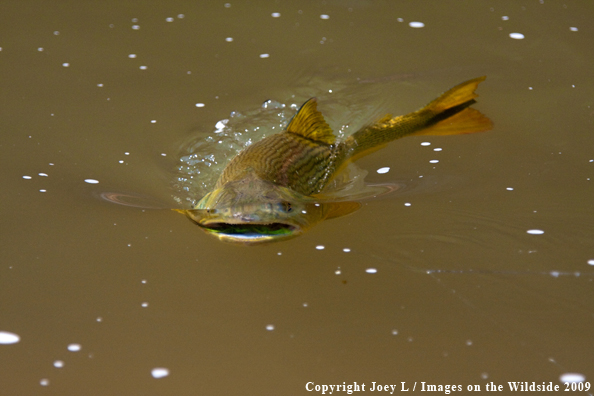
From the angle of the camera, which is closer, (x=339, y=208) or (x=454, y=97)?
(x=339, y=208)

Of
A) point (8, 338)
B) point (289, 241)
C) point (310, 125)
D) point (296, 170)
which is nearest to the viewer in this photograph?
point (8, 338)

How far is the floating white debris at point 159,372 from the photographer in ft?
5.10

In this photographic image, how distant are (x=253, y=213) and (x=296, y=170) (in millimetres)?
499

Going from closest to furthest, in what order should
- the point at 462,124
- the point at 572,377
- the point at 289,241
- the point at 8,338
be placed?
the point at 572,377 < the point at 8,338 < the point at 289,241 < the point at 462,124

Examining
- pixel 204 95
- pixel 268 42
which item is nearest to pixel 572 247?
pixel 204 95

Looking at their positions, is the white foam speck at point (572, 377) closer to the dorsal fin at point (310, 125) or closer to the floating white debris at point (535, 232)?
the floating white debris at point (535, 232)

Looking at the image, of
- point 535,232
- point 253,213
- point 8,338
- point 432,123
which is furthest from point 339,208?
point 8,338

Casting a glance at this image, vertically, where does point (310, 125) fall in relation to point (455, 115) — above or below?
below

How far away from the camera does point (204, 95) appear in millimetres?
3158

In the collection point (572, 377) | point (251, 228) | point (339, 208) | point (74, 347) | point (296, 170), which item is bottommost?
point (572, 377)

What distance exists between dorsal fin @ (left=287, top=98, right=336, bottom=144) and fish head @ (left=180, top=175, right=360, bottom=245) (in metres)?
0.50

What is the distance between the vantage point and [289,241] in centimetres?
201

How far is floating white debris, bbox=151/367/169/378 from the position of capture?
5.10ft

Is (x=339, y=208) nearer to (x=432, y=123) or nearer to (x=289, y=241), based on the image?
(x=289, y=241)
